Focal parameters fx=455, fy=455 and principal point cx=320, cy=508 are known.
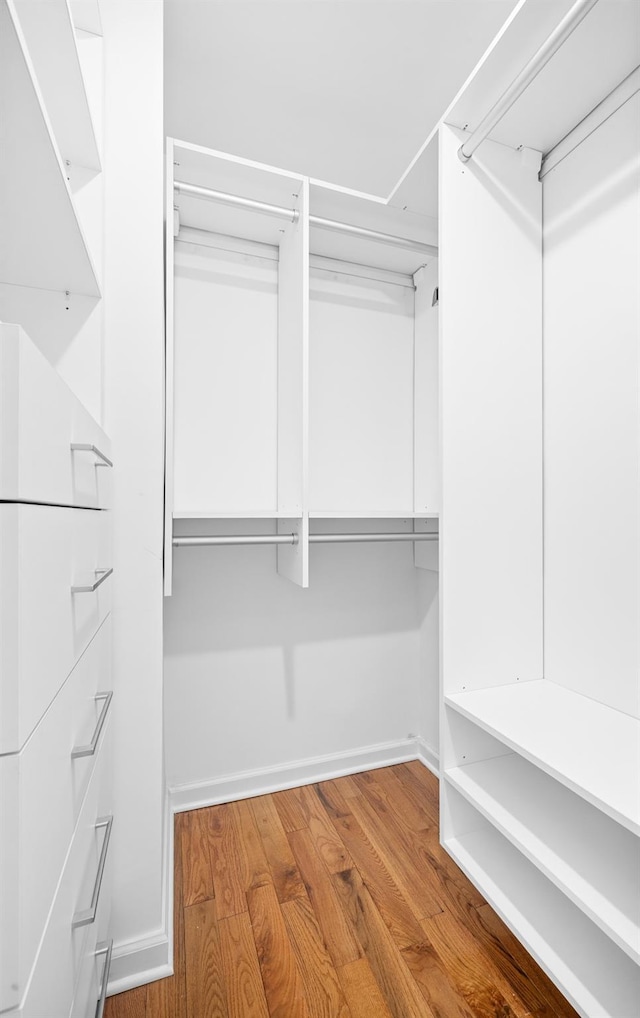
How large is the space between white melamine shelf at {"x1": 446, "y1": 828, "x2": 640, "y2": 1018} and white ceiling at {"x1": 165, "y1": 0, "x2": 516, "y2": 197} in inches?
83.4

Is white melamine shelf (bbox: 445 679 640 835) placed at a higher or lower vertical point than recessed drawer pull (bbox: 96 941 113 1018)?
higher

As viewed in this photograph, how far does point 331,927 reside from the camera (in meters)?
1.26

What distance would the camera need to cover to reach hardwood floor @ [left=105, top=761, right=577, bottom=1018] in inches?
42.5

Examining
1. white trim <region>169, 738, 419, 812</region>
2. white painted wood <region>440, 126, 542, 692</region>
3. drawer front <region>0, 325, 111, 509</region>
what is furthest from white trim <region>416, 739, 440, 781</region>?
drawer front <region>0, 325, 111, 509</region>

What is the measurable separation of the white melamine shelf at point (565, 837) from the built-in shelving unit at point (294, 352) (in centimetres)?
77

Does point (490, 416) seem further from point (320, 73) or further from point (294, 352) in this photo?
point (320, 73)

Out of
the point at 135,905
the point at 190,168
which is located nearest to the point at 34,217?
the point at 190,168

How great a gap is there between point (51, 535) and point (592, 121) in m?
1.58

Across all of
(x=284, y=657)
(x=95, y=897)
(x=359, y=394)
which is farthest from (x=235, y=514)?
(x=95, y=897)

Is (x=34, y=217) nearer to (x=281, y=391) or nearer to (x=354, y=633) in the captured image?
(x=281, y=391)

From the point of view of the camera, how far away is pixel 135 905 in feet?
3.79

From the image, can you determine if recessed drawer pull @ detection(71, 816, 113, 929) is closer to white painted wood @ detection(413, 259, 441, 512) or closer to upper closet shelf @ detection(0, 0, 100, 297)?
upper closet shelf @ detection(0, 0, 100, 297)

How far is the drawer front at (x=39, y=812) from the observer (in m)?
0.43

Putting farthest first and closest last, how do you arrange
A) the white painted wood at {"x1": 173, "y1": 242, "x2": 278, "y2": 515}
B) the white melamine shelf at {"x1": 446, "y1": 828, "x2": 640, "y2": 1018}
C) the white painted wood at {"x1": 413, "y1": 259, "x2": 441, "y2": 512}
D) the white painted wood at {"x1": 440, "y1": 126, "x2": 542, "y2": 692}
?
the white painted wood at {"x1": 413, "y1": 259, "x2": 441, "y2": 512} < the white painted wood at {"x1": 173, "y1": 242, "x2": 278, "y2": 515} < the white painted wood at {"x1": 440, "y1": 126, "x2": 542, "y2": 692} < the white melamine shelf at {"x1": 446, "y1": 828, "x2": 640, "y2": 1018}
